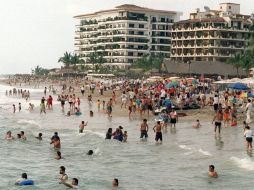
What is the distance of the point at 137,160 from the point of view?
23594mm

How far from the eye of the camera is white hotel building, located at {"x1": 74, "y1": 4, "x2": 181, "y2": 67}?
130000 millimetres

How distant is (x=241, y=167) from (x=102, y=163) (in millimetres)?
6239

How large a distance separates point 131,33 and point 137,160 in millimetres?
108151

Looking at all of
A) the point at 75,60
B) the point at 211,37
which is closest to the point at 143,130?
the point at 211,37

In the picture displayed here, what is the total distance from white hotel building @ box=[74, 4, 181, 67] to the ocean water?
9572cm

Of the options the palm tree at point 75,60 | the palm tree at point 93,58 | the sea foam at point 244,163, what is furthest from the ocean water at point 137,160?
the palm tree at point 75,60

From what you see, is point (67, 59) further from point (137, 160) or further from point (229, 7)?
point (137, 160)

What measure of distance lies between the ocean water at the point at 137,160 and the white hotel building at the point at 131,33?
3769 inches

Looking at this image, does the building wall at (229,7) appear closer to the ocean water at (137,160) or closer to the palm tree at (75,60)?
the palm tree at (75,60)

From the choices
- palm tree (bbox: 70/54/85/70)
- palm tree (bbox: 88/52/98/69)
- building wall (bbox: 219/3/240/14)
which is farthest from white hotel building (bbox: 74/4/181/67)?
building wall (bbox: 219/3/240/14)

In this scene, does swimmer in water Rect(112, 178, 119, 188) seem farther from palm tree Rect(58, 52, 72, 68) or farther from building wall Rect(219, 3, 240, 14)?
palm tree Rect(58, 52, 72, 68)

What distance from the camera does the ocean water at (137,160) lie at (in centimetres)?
1942

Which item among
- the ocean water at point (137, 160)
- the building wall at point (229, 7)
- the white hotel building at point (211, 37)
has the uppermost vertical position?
the building wall at point (229, 7)

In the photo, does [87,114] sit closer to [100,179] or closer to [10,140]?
[10,140]
